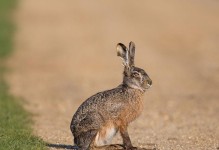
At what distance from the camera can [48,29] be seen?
2983cm

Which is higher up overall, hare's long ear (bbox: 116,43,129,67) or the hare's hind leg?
hare's long ear (bbox: 116,43,129,67)

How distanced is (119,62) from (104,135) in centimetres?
1379

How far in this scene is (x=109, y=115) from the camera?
8.86 metres

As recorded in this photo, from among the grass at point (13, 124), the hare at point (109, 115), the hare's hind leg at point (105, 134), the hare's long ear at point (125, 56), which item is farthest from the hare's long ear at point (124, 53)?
the grass at point (13, 124)

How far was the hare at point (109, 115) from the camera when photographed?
877 cm

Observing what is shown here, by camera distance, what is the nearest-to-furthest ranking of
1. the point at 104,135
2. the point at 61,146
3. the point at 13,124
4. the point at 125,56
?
the point at 104,135 < the point at 125,56 < the point at 61,146 < the point at 13,124

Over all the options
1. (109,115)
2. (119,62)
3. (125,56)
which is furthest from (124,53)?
(119,62)

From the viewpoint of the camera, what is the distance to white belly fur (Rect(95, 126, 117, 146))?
879 cm

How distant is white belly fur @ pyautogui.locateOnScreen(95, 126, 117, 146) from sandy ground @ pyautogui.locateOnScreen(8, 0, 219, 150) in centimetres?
125

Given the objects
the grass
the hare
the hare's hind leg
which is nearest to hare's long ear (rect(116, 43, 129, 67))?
the hare

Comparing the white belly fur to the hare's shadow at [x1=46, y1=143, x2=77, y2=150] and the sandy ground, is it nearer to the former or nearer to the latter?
the hare's shadow at [x1=46, y1=143, x2=77, y2=150]

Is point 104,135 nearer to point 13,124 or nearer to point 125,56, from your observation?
point 125,56

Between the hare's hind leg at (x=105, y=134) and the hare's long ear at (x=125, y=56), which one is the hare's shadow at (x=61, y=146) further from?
the hare's long ear at (x=125, y=56)

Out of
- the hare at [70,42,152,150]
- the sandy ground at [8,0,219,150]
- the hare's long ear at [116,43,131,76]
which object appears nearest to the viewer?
the hare at [70,42,152,150]
